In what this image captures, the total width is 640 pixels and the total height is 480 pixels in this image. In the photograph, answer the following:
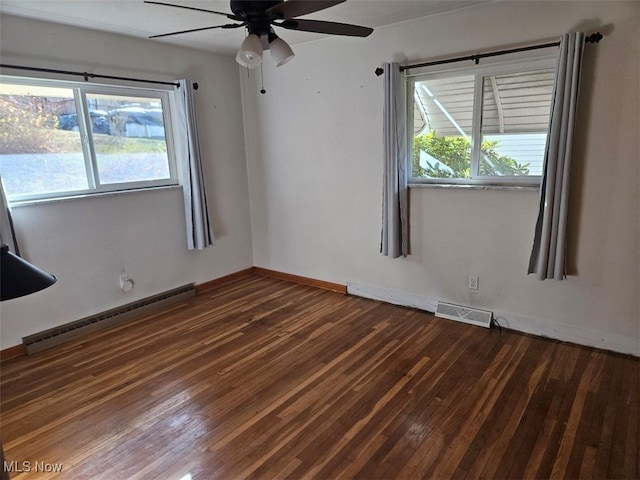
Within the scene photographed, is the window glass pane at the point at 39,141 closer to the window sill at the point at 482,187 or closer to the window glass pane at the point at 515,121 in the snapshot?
the window sill at the point at 482,187

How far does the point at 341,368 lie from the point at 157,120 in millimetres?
2850

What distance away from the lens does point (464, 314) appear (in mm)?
3293

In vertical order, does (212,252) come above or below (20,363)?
above

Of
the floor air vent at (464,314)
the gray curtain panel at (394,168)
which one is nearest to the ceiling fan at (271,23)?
the gray curtain panel at (394,168)

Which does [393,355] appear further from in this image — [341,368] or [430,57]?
[430,57]

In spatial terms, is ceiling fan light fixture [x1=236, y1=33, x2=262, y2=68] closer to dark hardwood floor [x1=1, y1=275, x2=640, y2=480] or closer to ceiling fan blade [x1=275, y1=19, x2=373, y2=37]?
ceiling fan blade [x1=275, y1=19, x2=373, y2=37]

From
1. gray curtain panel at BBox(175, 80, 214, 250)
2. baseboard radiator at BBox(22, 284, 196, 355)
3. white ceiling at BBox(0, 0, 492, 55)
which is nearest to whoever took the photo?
white ceiling at BBox(0, 0, 492, 55)

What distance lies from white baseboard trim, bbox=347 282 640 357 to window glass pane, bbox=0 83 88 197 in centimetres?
292

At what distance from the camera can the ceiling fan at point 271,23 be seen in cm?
177

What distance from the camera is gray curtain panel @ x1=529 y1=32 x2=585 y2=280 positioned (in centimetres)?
247

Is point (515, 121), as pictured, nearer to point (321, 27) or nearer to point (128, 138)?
point (321, 27)

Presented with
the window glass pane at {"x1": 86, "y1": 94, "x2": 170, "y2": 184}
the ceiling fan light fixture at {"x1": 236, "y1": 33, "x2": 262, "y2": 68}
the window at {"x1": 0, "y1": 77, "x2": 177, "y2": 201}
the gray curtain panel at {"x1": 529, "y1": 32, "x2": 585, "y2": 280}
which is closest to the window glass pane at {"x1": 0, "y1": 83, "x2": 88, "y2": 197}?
the window at {"x1": 0, "y1": 77, "x2": 177, "y2": 201}

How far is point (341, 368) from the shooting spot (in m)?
2.65

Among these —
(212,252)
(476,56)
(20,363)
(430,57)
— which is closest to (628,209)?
(476,56)
